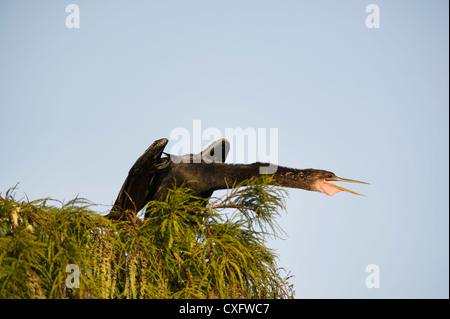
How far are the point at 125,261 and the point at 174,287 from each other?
0.44 metres

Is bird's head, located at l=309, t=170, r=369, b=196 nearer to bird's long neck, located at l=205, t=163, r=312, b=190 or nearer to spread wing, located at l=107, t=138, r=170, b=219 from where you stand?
bird's long neck, located at l=205, t=163, r=312, b=190

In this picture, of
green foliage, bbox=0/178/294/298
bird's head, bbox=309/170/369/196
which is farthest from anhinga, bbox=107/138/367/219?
green foliage, bbox=0/178/294/298

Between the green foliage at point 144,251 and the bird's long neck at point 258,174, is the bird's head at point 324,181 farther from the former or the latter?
the green foliage at point 144,251

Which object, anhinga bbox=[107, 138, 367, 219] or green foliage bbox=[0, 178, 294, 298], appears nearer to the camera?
green foliage bbox=[0, 178, 294, 298]

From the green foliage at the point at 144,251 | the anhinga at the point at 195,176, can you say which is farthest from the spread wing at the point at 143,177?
the green foliage at the point at 144,251

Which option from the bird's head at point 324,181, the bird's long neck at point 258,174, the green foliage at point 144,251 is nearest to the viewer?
the green foliage at point 144,251

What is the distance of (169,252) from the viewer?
139 inches

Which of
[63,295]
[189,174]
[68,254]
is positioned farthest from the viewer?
[189,174]

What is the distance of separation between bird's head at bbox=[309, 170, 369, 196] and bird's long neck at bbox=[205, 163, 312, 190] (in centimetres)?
6

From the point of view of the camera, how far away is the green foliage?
9.69 ft

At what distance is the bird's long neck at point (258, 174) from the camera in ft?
16.9

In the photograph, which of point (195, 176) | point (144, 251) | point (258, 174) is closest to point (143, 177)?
point (195, 176)
